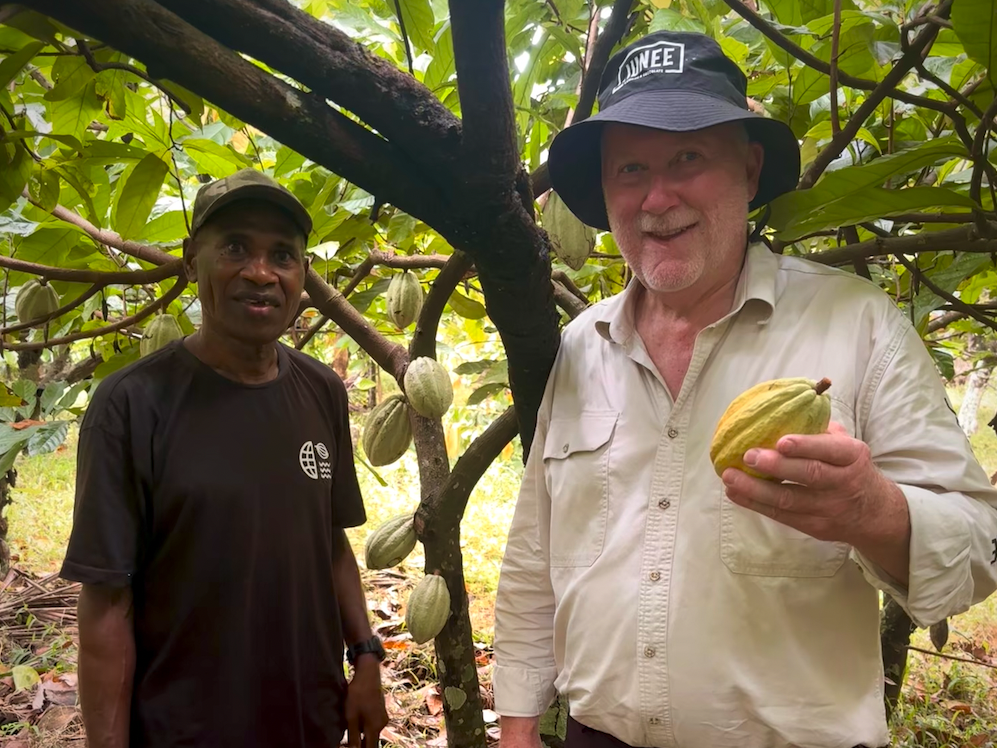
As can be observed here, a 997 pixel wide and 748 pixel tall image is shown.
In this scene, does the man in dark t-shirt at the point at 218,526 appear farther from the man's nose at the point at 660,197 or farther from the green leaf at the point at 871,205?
the green leaf at the point at 871,205

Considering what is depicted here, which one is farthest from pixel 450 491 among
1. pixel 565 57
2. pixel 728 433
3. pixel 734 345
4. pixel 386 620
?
pixel 386 620

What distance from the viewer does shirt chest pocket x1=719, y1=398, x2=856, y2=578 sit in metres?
1.06

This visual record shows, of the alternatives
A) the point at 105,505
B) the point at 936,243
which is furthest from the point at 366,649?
the point at 936,243

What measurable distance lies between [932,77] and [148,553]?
150 cm

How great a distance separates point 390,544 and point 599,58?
47.0 inches

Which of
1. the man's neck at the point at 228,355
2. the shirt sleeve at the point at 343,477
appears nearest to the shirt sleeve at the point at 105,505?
the man's neck at the point at 228,355

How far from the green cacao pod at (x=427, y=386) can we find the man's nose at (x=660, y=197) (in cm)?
66

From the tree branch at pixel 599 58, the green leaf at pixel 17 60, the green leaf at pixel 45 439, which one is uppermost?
the tree branch at pixel 599 58

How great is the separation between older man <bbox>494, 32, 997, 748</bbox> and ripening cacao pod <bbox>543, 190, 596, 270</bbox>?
0.21m

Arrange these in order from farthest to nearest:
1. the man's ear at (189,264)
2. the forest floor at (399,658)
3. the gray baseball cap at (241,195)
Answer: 1. the forest floor at (399,658)
2. the man's ear at (189,264)
3. the gray baseball cap at (241,195)

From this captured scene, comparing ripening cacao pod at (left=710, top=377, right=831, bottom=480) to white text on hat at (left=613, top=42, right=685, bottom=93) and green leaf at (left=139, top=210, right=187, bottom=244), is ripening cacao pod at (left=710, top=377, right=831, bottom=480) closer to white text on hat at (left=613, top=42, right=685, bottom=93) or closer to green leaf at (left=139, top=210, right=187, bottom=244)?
white text on hat at (left=613, top=42, right=685, bottom=93)

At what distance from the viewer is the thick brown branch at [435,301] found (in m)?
1.63

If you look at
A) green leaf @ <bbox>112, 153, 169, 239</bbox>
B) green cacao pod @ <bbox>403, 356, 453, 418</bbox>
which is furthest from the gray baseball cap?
green cacao pod @ <bbox>403, 356, 453, 418</bbox>

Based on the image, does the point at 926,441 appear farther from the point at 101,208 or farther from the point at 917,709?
the point at 917,709
